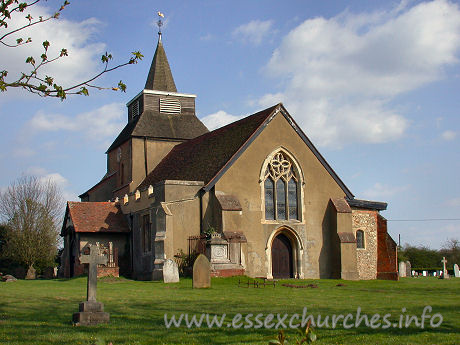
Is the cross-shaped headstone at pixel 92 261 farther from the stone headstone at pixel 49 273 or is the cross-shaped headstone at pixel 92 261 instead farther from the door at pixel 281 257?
the stone headstone at pixel 49 273

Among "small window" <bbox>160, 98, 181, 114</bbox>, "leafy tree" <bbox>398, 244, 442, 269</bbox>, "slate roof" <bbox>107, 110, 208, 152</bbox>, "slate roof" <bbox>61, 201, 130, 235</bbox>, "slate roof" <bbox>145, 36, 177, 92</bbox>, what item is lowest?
"leafy tree" <bbox>398, 244, 442, 269</bbox>

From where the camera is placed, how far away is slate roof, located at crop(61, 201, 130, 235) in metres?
35.0

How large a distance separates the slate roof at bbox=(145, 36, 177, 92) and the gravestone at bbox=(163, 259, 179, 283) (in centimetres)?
2421

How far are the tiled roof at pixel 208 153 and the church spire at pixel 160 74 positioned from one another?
852 centimetres

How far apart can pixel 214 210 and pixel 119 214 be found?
9105 millimetres

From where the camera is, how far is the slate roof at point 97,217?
115 ft

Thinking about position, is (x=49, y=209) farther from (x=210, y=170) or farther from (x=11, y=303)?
(x=11, y=303)

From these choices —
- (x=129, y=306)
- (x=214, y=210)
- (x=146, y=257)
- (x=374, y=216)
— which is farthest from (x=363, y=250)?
(x=129, y=306)

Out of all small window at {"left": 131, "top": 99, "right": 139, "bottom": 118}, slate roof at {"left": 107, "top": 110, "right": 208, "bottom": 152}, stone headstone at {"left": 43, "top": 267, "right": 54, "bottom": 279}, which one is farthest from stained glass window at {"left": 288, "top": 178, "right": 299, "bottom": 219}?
stone headstone at {"left": 43, "top": 267, "right": 54, "bottom": 279}

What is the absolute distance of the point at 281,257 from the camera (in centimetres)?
3170

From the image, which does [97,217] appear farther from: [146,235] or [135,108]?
[135,108]

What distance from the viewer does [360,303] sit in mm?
16578

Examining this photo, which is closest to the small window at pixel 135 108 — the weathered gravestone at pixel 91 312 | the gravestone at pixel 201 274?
the gravestone at pixel 201 274

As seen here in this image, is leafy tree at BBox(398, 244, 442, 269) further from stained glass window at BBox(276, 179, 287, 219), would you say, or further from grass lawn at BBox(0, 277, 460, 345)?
grass lawn at BBox(0, 277, 460, 345)
